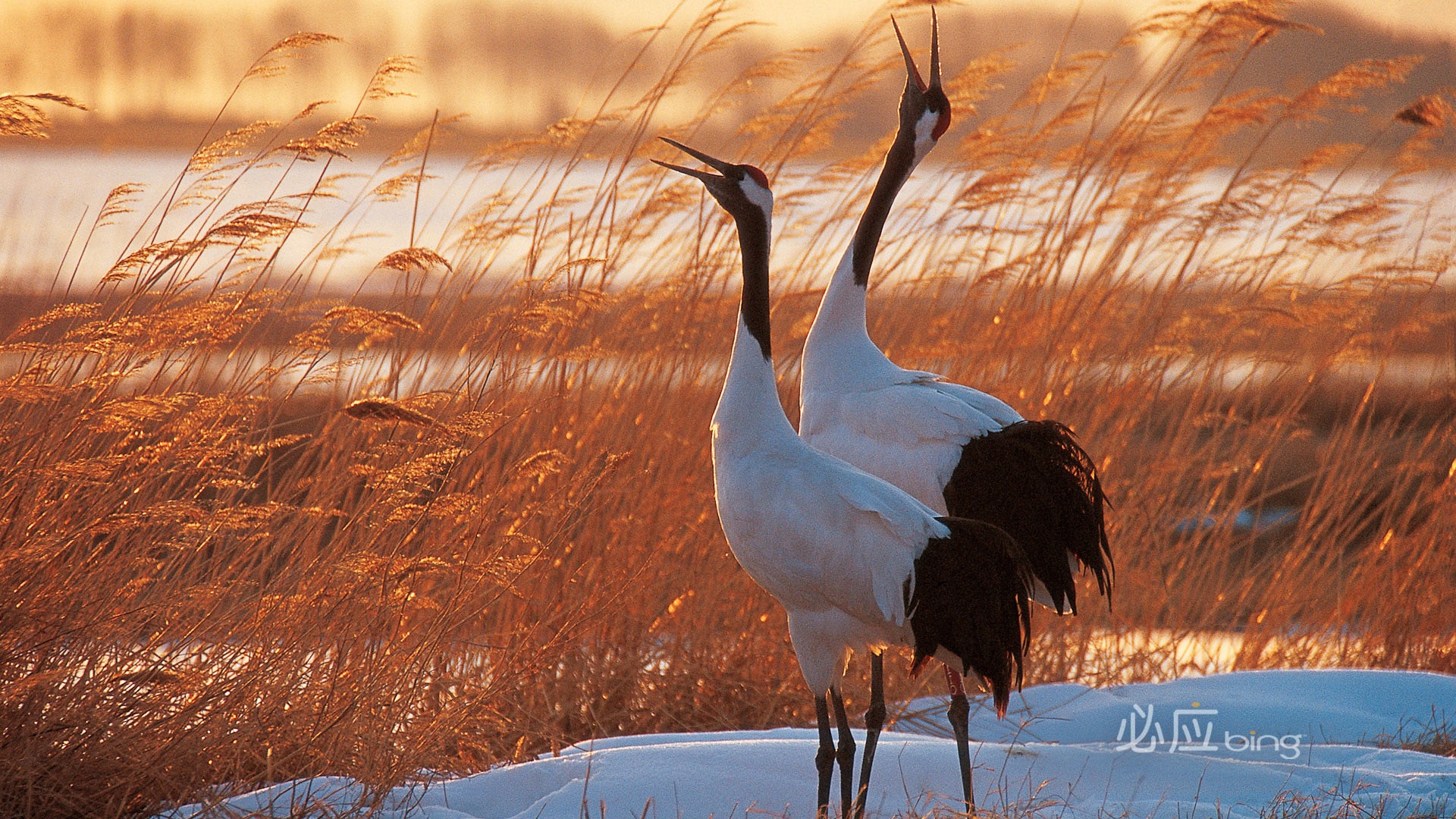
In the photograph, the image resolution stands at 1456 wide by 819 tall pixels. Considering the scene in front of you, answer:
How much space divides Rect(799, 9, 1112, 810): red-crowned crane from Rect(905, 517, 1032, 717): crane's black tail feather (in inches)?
13.2

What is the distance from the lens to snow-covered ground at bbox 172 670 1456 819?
3145 mm

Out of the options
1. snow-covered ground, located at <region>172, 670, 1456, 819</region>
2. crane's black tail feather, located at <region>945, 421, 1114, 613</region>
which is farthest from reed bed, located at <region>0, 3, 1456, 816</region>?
crane's black tail feather, located at <region>945, 421, 1114, 613</region>

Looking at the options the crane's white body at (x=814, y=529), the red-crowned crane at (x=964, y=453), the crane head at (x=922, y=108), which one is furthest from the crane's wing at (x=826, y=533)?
the crane head at (x=922, y=108)

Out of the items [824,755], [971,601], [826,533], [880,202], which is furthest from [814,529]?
[880,202]

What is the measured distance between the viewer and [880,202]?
167 inches

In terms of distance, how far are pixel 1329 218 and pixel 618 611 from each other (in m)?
3.21

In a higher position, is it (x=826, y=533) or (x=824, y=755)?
(x=826, y=533)

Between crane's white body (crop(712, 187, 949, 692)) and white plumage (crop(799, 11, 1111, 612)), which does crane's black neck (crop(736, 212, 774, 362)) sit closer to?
crane's white body (crop(712, 187, 949, 692))

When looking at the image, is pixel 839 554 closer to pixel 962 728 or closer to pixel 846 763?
pixel 846 763

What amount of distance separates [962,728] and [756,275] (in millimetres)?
1150

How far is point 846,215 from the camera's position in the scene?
17.6 feet

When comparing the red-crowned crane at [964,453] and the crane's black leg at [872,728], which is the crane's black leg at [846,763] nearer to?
the crane's black leg at [872,728]

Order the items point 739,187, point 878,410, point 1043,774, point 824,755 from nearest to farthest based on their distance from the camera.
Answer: point 824,755 < point 739,187 < point 1043,774 < point 878,410

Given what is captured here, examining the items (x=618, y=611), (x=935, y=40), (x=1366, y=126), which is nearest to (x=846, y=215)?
(x=935, y=40)
